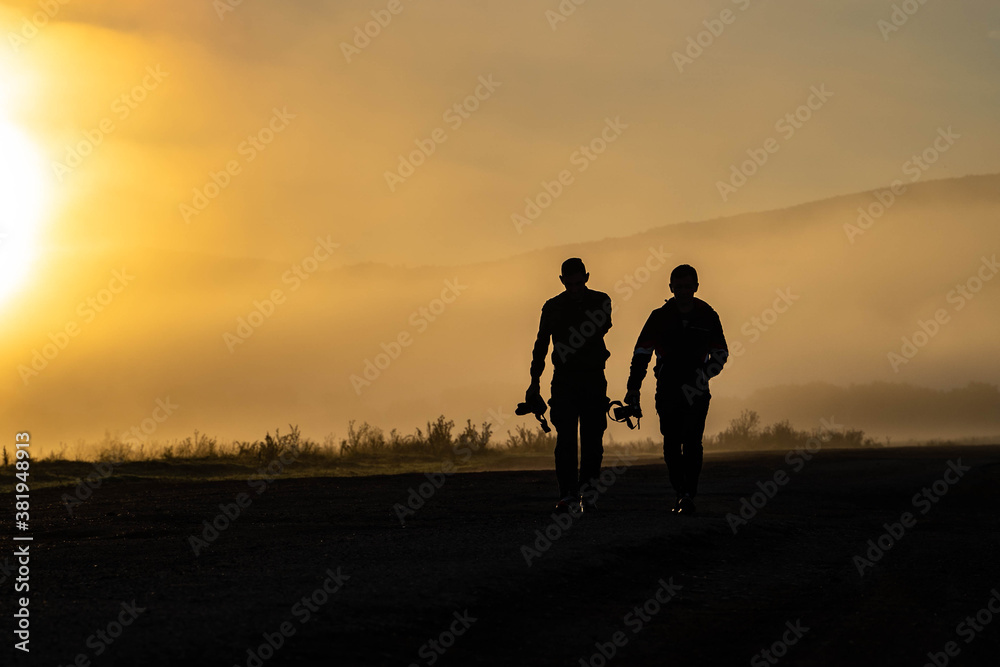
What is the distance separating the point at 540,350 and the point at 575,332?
37cm

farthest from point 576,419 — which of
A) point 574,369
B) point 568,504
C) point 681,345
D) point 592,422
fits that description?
point 681,345

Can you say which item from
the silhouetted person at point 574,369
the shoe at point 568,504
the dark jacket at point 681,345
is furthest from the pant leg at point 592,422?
the dark jacket at point 681,345

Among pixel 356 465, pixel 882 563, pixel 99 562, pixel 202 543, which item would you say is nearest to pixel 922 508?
pixel 882 563

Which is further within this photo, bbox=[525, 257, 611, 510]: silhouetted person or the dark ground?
bbox=[525, 257, 611, 510]: silhouetted person

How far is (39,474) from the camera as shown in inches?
715

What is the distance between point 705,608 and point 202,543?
Answer: 14.1ft

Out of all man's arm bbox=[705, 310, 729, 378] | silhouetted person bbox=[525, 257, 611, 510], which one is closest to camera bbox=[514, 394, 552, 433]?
silhouetted person bbox=[525, 257, 611, 510]

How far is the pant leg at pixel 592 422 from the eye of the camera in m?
10.6

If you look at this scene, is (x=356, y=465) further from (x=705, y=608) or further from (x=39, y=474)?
(x=705, y=608)

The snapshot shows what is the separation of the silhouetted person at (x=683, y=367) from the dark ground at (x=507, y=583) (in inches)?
20.1

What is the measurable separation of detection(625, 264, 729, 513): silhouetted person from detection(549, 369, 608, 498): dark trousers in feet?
1.61

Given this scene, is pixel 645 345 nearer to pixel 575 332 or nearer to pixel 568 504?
pixel 575 332

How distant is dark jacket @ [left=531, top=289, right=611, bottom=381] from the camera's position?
10.6 meters

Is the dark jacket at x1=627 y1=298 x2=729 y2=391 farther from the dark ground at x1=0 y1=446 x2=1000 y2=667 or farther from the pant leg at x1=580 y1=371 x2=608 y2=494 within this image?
the dark ground at x1=0 y1=446 x2=1000 y2=667
